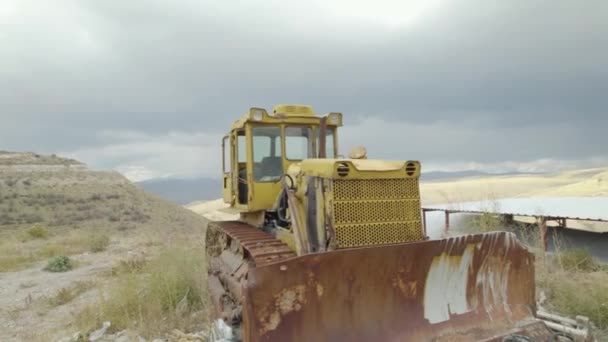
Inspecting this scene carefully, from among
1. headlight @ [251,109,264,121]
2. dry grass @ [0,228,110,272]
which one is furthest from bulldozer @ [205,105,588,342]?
dry grass @ [0,228,110,272]

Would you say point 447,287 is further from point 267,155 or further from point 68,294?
point 68,294

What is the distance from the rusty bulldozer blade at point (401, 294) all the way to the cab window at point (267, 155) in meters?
2.90

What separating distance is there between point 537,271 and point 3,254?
1901 centimetres

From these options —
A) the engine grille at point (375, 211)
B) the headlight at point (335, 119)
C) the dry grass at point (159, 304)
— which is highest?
the headlight at point (335, 119)

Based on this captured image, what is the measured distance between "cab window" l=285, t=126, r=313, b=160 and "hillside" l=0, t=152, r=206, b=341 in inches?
121

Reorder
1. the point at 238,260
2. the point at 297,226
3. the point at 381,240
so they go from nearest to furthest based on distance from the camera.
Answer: the point at 381,240, the point at 297,226, the point at 238,260

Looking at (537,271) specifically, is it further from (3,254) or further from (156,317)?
(3,254)

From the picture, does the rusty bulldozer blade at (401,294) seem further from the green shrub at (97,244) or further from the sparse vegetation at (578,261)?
the green shrub at (97,244)

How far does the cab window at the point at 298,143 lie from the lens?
663 cm

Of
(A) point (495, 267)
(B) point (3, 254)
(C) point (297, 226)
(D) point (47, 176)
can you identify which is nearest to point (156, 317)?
(C) point (297, 226)

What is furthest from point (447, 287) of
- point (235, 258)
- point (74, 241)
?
point (74, 241)

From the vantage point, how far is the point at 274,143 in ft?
21.8

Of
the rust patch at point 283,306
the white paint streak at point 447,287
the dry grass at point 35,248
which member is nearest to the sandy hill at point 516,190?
the white paint streak at point 447,287

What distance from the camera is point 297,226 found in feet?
16.6
